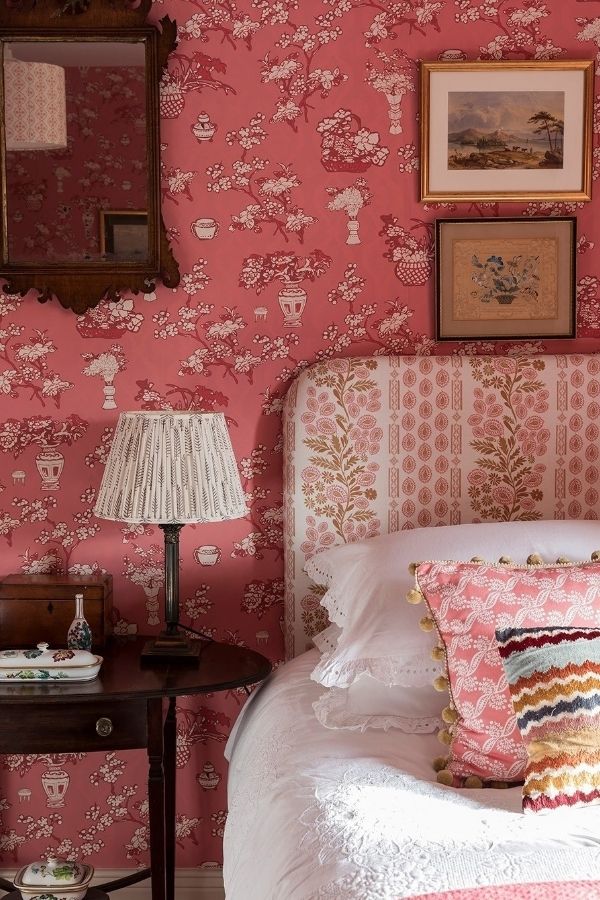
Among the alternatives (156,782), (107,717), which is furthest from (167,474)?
(156,782)

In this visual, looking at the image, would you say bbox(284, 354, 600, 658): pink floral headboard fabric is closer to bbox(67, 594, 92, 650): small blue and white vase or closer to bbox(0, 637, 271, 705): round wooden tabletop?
bbox(0, 637, 271, 705): round wooden tabletop

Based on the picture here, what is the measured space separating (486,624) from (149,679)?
2.53 ft

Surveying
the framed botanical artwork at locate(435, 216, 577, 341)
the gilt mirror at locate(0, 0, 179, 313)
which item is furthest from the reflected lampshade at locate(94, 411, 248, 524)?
the framed botanical artwork at locate(435, 216, 577, 341)

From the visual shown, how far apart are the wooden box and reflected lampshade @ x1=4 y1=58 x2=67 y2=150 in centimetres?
106

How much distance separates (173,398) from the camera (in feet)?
8.46

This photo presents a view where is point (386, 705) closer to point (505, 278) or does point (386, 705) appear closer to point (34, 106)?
point (505, 278)

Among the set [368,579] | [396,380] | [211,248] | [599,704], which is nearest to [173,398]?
[211,248]

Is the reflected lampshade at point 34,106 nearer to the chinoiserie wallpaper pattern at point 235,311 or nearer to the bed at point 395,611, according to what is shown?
the chinoiserie wallpaper pattern at point 235,311

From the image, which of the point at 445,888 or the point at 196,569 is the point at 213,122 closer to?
the point at 196,569

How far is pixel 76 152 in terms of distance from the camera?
2488mm

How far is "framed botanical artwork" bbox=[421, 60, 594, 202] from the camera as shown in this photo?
2.50 meters

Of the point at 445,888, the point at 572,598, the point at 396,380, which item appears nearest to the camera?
the point at 445,888

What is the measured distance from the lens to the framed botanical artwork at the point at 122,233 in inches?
98.8

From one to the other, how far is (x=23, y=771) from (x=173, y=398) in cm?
103
